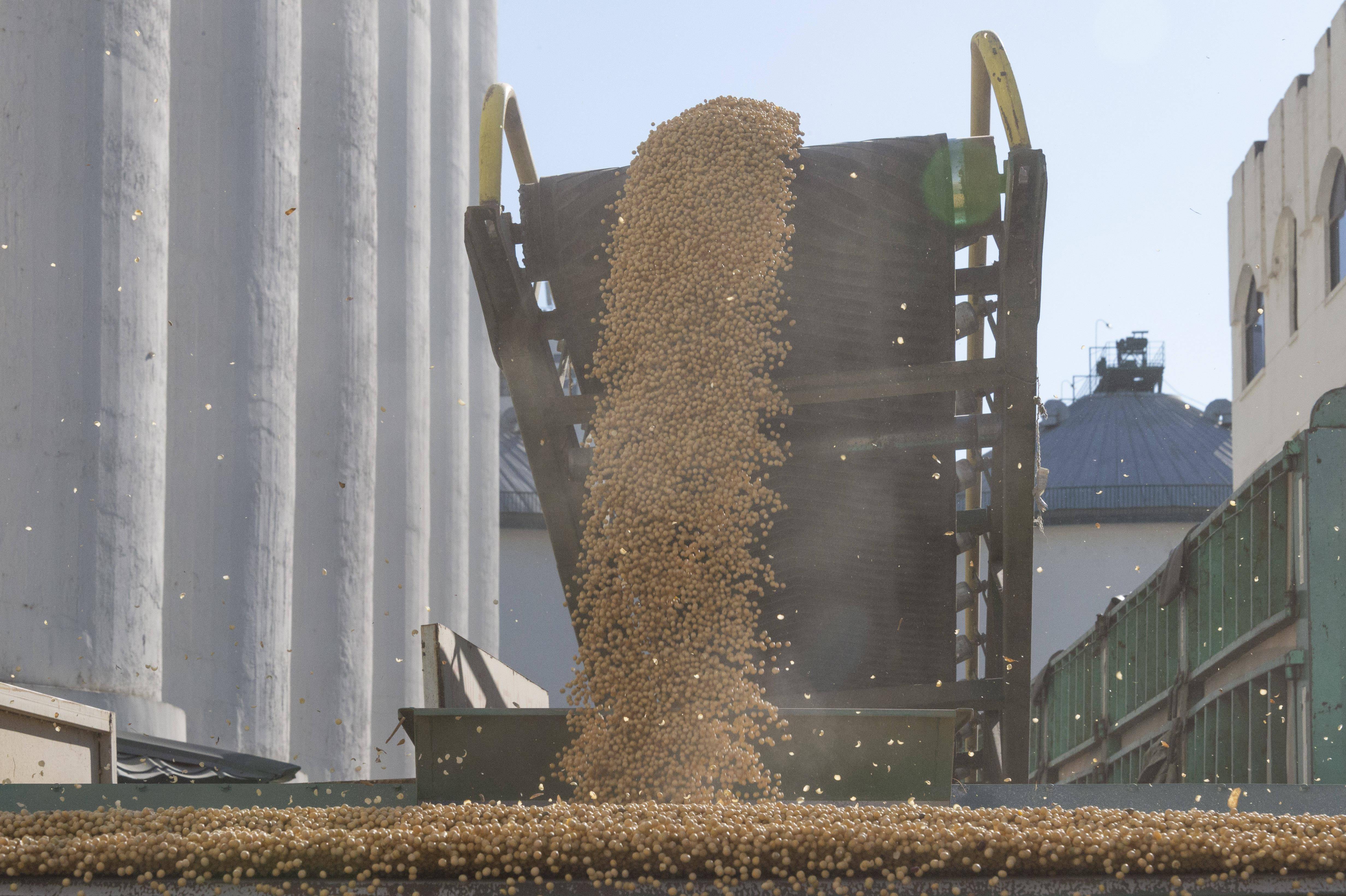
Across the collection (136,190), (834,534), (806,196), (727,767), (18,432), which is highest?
(136,190)

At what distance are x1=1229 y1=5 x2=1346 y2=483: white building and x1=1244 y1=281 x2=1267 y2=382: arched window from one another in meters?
0.01

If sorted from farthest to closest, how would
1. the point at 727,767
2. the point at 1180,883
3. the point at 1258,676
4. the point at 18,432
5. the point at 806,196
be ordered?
1. the point at 18,432
2. the point at 1258,676
3. the point at 806,196
4. the point at 727,767
5. the point at 1180,883

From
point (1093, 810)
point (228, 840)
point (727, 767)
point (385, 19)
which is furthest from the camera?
point (385, 19)

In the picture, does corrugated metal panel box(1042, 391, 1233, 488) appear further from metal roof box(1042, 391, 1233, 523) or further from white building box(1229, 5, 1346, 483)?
white building box(1229, 5, 1346, 483)

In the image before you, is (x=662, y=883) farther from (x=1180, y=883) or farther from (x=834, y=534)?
(x=834, y=534)

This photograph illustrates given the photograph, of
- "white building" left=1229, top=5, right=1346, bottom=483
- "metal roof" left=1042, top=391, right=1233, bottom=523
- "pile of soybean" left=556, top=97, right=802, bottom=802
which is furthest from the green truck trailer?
"metal roof" left=1042, top=391, right=1233, bottom=523

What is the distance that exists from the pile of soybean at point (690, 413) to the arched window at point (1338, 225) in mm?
7871

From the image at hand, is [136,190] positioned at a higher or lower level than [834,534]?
higher

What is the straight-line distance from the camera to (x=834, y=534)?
3.92m

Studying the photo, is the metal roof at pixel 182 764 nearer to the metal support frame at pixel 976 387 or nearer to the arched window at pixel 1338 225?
the metal support frame at pixel 976 387

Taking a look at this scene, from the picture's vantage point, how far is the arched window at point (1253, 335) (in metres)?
12.8

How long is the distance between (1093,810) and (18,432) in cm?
510

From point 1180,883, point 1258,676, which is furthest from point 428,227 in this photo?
point 1180,883

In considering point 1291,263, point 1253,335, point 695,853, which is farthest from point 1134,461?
point 695,853
